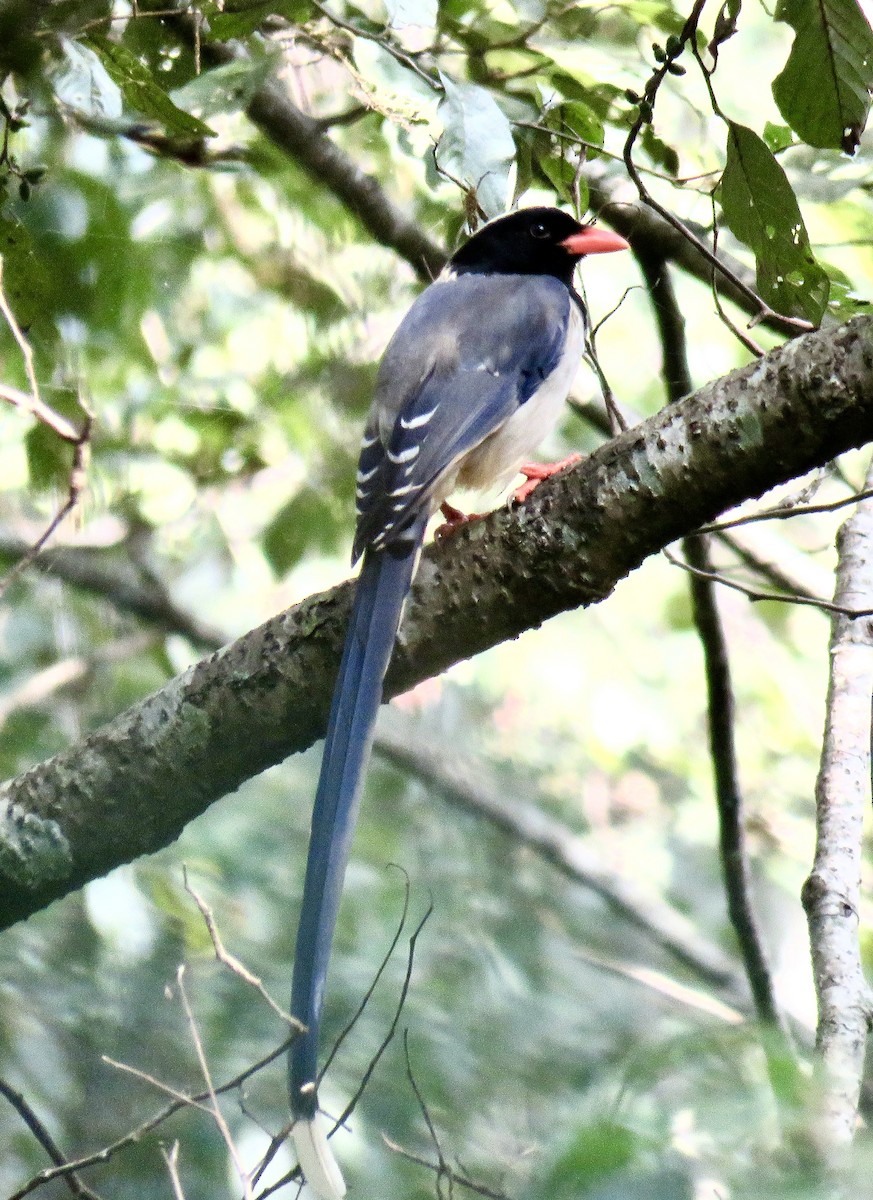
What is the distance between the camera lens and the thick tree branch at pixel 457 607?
193cm

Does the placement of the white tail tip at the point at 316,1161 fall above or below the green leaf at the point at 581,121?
below

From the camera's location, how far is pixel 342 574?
5.33 m

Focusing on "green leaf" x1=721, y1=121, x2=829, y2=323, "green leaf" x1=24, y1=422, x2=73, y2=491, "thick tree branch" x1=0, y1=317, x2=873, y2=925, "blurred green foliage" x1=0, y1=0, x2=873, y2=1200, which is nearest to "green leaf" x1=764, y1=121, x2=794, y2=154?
"blurred green foliage" x1=0, y1=0, x2=873, y2=1200

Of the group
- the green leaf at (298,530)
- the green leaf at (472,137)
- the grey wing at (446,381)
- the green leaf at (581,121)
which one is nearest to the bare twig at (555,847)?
the green leaf at (298,530)

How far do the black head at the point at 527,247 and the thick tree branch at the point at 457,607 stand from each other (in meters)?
1.35

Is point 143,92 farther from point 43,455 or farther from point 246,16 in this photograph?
point 43,455

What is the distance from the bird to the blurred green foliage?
20cm

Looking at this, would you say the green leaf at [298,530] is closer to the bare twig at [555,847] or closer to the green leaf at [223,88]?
the bare twig at [555,847]

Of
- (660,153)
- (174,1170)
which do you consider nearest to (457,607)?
(174,1170)

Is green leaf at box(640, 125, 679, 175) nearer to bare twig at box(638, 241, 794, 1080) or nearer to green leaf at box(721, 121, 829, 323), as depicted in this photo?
bare twig at box(638, 241, 794, 1080)

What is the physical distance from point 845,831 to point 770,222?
1.06 metres

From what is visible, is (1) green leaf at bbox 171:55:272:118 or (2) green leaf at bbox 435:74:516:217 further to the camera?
(1) green leaf at bbox 171:55:272:118

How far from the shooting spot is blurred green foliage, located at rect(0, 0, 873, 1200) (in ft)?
7.74

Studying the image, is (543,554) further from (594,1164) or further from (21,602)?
(21,602)
